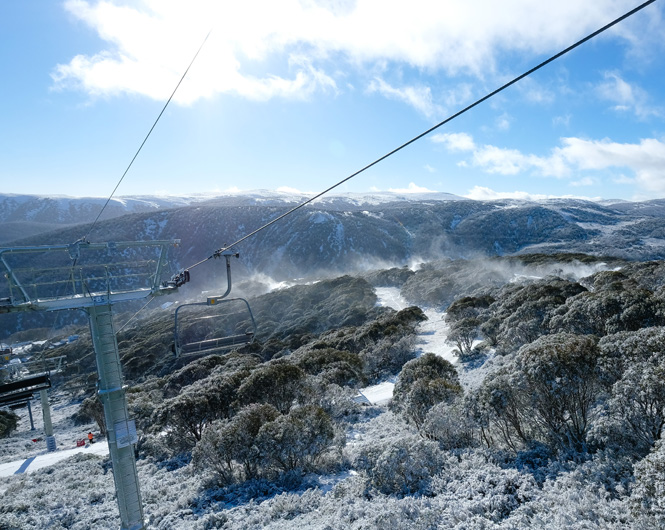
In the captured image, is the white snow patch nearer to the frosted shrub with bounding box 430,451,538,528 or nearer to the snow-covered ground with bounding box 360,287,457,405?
the snow-covered ground with bounding box 360,287,457,405

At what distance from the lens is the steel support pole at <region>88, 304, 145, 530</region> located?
8695 millimetres

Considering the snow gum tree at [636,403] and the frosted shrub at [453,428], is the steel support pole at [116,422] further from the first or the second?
the snow gum tree at [636,403]

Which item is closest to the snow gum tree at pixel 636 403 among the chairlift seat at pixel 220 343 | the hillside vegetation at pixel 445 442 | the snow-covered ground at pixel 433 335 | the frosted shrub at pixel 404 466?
the hillside vegetation at pixel 445 442

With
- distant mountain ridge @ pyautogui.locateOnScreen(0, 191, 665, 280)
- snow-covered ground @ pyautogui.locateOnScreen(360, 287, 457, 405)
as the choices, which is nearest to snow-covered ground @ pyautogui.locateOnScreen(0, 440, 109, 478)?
snow-covered ground @ pyautogui.locateOnScreen(360, 287, 457, 405)

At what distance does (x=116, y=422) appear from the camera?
881cm

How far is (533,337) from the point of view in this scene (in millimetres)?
19328

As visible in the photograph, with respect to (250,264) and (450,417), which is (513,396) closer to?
(450,417)

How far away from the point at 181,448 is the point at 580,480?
1532 cm

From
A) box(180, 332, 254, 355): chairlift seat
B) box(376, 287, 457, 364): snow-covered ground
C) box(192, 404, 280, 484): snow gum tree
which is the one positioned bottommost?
box(376, 287, 457, 364): snow-covered ground

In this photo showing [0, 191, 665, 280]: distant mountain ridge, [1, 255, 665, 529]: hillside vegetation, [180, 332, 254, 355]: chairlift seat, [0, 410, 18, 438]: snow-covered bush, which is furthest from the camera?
[0, 191, 665, 280]: distant mountain ridge

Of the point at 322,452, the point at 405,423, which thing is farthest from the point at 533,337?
the point at 322,452

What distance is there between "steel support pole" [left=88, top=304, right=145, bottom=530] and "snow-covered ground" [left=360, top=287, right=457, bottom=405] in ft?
40.5

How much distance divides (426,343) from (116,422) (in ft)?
77.8

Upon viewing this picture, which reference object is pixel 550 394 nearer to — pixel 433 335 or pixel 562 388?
pixel 562 388
